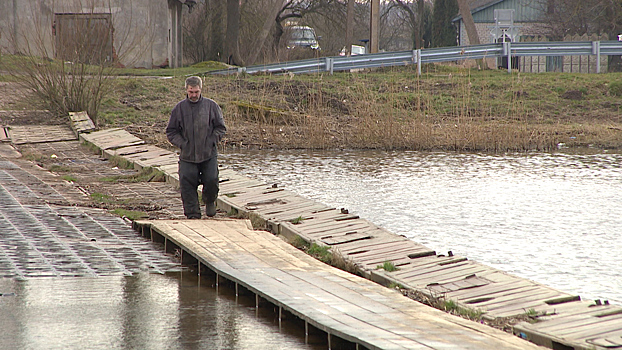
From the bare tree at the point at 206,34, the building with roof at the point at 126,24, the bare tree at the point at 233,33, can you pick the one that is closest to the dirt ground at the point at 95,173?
the building with roof at the point at 126,24

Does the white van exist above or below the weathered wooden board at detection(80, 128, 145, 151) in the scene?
above

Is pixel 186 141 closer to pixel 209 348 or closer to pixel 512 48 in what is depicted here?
pixel 209 348

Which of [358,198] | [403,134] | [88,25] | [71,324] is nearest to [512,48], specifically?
[403,134]

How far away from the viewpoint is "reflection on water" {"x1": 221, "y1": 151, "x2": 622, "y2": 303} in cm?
807

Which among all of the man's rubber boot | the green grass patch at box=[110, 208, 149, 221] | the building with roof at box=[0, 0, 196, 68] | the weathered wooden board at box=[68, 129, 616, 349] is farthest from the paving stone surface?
the building with roof at box=[0, 0, 196, 68]

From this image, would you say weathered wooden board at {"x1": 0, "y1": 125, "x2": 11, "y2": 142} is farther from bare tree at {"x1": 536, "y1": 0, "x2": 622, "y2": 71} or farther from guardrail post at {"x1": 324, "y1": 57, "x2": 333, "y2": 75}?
bare tree at {"x1": 536, "y1": 0, "x2": 622, "y2": 71}

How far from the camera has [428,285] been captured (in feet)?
21.2

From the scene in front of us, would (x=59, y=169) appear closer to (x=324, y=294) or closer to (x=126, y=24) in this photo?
(x=324, y=294)

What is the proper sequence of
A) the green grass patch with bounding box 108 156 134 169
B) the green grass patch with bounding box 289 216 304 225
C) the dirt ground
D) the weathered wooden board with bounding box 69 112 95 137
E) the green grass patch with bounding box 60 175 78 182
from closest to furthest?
the green grass patch with bounding box 289 216 304 225
the dirt ground
the green grass patch with bounding box 60 175 78 182
the green grass patch with bounding box 108 156 134 169
the weathered wooden board with bounding box 69 112 95 137

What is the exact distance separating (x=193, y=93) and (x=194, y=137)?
462 millimetres

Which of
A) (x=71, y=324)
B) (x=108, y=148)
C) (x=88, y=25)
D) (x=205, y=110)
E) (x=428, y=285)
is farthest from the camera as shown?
(x=88, y=25)

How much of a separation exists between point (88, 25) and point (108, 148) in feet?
11.1

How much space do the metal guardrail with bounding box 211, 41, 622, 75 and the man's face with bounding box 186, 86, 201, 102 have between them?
51.6ft

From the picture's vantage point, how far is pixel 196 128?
914 centimetres
